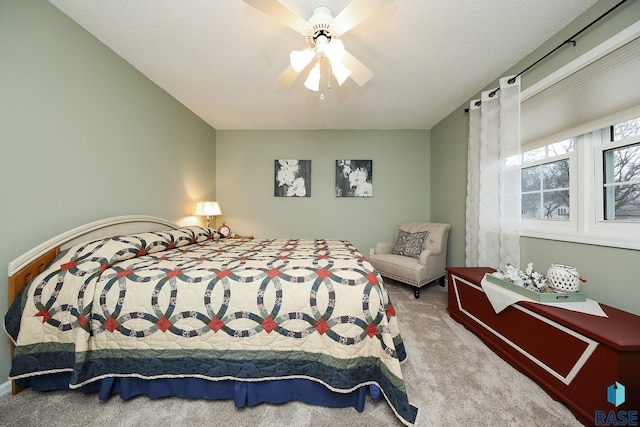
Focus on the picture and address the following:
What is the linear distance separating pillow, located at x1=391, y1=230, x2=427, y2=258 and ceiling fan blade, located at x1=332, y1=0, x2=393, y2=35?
262 centimetres

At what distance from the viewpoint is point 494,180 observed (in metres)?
2.32

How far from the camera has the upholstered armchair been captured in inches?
110

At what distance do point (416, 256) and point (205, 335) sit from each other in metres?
2.72

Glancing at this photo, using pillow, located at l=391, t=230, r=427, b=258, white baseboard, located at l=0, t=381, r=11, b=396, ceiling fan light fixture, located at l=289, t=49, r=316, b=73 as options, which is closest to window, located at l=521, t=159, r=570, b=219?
pillow, located at l=391, t=230, r=427, b=258

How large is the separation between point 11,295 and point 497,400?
289 centimetres

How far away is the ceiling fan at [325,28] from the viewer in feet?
4.22

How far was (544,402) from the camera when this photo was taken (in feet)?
4.19

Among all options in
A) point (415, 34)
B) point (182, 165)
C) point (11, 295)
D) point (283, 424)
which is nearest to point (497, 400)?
point (283, 424)

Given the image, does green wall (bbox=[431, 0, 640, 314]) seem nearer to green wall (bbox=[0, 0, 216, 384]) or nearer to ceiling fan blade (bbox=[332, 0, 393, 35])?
ceiling fan blade (bbox=[332, 0, 393, 35])

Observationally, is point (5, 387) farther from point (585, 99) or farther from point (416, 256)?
point (585, 99)

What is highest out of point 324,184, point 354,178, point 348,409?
point 354,178

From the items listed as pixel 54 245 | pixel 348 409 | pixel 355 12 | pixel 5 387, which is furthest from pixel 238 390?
pixel 355 12

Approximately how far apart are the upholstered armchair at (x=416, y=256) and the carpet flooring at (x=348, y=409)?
1.31 metres

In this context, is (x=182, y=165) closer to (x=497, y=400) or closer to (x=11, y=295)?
(x=11, y=295)
